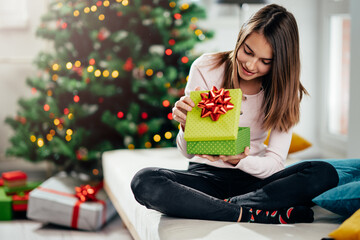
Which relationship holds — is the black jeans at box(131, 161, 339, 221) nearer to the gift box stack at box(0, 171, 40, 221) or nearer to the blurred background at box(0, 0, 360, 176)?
the blurred background at box(0, 0, 360, 176)

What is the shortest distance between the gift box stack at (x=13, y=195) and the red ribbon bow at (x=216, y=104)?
1486 mm

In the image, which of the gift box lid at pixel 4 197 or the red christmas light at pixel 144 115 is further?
the red christmas light at pixel 144 115

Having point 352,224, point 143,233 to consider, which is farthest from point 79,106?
point 352,224

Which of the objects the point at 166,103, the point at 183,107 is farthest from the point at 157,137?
the point at 183,107

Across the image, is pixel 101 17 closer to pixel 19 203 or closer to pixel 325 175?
pixel 19 203

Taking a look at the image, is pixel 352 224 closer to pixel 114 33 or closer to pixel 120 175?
pixel 120 175

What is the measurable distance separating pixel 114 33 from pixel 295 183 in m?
1.59

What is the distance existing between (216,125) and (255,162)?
0.27 meters

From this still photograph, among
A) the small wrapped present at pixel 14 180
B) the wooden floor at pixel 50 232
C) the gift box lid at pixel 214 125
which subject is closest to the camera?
the gift box lid at pixel 214 125

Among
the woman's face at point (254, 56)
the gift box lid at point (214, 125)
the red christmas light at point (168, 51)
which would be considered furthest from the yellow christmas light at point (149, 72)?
the gift box lid at point (214, 125)

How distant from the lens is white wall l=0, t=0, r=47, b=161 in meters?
3.41

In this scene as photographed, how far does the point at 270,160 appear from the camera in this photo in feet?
5.79

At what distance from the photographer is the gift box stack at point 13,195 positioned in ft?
8.49

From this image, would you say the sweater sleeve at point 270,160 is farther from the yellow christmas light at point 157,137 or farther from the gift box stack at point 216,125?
the yellow christmas light at point 157,137
